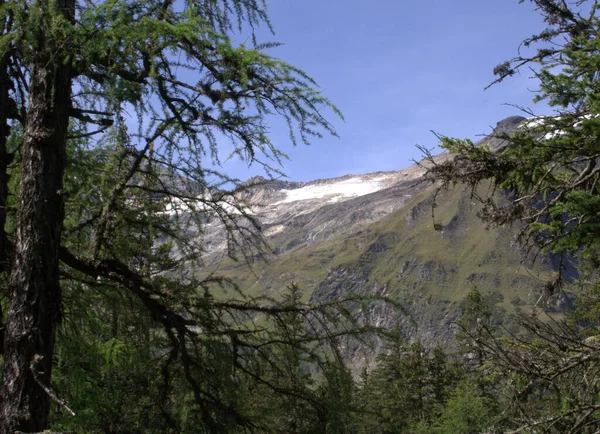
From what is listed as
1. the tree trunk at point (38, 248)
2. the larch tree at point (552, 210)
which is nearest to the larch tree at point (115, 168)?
the tree trunk at point (38, 248)

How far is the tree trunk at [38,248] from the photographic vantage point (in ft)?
11.9

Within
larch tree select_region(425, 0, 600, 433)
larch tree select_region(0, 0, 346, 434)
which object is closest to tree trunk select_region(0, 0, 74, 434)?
larch tree select_region(0, 0, 346, 434)

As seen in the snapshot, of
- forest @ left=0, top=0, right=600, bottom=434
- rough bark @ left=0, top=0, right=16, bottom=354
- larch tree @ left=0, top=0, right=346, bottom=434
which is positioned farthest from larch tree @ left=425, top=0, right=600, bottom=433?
rough bark @ left=0, top=0, right=16, bottom=354

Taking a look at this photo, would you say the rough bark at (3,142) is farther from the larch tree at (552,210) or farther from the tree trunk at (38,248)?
the larch tree at (552,210)

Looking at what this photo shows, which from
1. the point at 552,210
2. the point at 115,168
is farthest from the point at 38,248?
the point at 552,210

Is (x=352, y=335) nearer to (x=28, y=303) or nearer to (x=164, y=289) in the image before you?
(x=164, y=289)

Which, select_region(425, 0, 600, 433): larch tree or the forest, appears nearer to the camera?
the forest

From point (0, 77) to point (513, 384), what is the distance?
5.86 metres

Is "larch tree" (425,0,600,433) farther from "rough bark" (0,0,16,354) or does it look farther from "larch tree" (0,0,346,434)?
"rough bark" (0,0,16,354)

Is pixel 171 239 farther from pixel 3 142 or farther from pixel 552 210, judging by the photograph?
pixel 552 210

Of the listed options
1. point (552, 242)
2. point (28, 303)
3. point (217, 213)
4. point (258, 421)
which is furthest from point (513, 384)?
point (28, 303)

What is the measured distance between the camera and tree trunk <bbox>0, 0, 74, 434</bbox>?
364 cm

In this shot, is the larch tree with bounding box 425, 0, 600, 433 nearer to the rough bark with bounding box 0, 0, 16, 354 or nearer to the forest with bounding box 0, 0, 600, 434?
the forest with bounding box 0, 0, 600, 434

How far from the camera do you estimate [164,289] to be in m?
4.83
